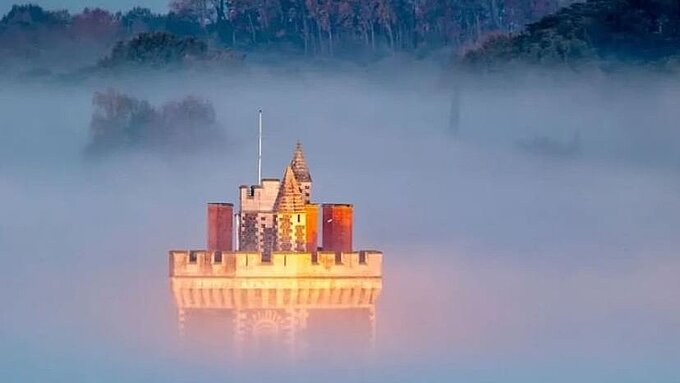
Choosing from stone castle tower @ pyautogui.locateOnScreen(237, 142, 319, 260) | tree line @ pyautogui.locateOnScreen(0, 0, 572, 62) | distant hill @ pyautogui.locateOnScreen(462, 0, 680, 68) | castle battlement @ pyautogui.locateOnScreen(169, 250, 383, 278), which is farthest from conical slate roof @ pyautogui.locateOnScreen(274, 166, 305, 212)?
distant hill @ pyautogui.locateOnScreen(462, 0, 680, 68)

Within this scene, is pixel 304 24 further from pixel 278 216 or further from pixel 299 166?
pixel 278 216

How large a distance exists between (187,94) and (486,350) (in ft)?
4.40

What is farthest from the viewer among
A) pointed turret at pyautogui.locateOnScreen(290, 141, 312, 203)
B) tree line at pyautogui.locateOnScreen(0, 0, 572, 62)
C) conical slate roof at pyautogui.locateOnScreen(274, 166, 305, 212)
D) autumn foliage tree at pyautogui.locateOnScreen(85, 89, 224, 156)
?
tree line at pyautogui.locateOnScreen(0, 0, 572, 62)

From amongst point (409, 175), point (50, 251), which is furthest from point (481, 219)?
point (50, 251)

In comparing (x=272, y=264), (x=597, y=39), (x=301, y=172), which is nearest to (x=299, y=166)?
(x=301, y=172)

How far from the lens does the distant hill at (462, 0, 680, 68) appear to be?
7410 millimetres

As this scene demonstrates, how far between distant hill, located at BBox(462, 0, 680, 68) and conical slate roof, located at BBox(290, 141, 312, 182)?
0.65 metres

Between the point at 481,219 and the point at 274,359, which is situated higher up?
the point at 481,219

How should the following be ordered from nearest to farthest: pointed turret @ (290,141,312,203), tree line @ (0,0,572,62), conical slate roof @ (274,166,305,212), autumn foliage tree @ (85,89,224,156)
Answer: conical slate roof @ (274,166,305,212), pointed turret @ (290,141,312,203), autumn foliage tree @ (85,89,224,156), tree line @ (0,0,572,62)

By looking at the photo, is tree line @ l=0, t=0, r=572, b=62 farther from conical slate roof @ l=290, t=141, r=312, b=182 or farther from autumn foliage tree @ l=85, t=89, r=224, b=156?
conical slate roof @ l=290, t=141, r=312, b=182

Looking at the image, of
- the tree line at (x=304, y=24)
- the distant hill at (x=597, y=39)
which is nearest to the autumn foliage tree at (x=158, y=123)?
the tree line at (x=304, y=24)

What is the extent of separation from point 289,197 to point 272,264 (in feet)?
0.78

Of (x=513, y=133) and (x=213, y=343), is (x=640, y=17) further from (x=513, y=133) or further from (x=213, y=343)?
(x=213, y=343)

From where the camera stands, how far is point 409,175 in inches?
292
